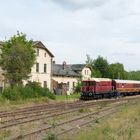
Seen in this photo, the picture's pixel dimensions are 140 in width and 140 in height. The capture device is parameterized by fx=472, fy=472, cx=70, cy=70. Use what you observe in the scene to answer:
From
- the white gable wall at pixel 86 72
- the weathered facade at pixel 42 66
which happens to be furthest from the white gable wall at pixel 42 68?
the white gable wall at pixel 86 72

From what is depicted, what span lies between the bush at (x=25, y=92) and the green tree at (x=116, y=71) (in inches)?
2431

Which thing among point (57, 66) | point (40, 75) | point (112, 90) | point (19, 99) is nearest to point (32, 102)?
point (19, 99)

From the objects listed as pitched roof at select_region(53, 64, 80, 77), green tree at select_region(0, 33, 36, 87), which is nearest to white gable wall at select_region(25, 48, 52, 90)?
pitched roof at select_region(53, 64, 80, 77)

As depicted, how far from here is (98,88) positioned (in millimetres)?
61469

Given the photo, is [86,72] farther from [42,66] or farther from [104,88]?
[104,88]

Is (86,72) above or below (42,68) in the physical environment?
above

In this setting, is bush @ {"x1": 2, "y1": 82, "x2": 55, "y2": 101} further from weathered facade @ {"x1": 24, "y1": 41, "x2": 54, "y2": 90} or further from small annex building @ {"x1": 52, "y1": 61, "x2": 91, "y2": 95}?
small annex building @ {"x1": 52, "y1": 61, "x2": 91, "y2": 95}

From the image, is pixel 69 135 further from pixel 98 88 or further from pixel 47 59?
pixel 47 59

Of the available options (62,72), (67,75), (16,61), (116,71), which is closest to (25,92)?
(16,61)

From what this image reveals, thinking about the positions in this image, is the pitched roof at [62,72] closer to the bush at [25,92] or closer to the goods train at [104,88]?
the goods train at [104,88]

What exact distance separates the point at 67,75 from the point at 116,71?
3844 cm

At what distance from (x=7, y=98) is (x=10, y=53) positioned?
1249cm

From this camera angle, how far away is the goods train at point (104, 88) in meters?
60.6

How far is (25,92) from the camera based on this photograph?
170ft
